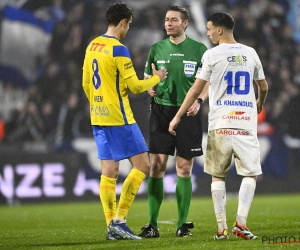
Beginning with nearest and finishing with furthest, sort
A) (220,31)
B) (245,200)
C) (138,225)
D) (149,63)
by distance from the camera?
(245,200)
(220,31)
(149,63)
(138,225)

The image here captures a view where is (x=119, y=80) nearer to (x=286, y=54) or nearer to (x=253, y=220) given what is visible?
(x=253, y=220)

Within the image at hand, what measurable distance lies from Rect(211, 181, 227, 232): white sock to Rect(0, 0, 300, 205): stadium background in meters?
7.48

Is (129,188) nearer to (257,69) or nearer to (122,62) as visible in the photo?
(122,62)

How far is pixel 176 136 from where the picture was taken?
6.89 metres

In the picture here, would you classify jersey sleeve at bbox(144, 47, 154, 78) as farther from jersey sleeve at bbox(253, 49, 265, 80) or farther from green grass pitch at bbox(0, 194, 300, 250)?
green grass pitch at bbox(0, 194, 300, 250)

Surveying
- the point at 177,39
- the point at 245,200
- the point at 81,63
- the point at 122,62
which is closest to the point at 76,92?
the point at 81,63

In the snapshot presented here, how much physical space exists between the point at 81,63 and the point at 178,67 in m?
9.50

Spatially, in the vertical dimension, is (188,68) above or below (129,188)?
above

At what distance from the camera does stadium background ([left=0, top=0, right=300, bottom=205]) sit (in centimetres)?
1306

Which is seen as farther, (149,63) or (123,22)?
(149,63)

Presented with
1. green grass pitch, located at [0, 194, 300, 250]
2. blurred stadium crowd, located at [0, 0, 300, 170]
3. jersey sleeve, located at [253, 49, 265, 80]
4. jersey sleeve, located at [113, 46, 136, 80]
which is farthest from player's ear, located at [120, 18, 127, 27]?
blurred stadium crowd, located at [0, 0, 300, 170]

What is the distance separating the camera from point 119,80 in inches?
245

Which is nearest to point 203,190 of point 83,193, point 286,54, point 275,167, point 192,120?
point 275,167

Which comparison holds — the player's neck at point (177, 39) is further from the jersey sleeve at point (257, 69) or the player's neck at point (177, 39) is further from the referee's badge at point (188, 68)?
the jersey sleeve at point (257, 69)
